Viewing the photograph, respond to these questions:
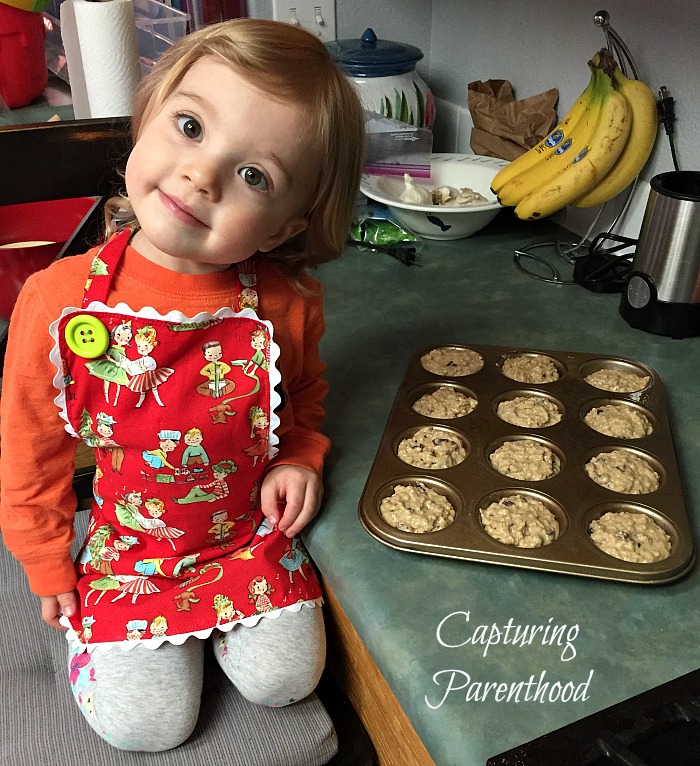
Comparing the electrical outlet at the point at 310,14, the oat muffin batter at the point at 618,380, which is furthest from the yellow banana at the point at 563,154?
the electrical outlet at the point at 310,14

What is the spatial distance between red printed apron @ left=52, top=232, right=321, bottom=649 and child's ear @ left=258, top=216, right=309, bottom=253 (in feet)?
0.15

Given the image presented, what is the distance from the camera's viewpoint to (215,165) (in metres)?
0.71

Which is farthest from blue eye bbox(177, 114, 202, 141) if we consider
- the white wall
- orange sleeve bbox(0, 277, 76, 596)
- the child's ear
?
the white wall

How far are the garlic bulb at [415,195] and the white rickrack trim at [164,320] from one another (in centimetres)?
66

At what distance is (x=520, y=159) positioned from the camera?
53.9 inches

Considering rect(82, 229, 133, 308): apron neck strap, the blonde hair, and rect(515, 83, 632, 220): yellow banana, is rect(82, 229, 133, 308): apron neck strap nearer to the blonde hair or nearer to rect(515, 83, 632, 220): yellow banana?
the blonde hair

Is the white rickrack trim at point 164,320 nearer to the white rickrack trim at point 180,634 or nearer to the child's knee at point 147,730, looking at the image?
the white rickrack trim at point 180,634

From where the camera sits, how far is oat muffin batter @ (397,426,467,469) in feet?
2.91

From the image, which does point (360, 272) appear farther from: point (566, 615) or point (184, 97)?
point (566, 615)

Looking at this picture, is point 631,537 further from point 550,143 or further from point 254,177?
point 550,143

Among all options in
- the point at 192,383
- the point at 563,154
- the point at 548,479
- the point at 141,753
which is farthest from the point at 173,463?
the point at 563,154

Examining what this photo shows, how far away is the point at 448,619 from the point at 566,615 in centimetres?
11

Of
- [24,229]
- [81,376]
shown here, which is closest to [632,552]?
[81,376]

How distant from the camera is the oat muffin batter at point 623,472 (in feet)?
2.77
